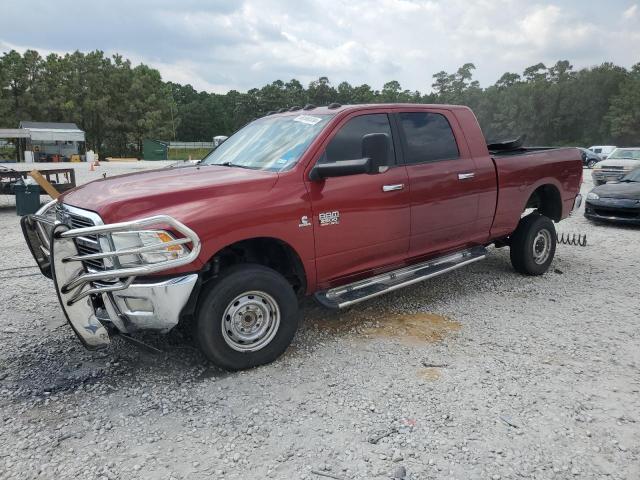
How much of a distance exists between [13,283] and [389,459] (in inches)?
212

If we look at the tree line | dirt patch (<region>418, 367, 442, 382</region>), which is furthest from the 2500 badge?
the tree line

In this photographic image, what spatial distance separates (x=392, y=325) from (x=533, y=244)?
2.56m

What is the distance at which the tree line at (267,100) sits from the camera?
5534cm

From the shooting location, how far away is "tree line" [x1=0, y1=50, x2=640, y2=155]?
182 feet

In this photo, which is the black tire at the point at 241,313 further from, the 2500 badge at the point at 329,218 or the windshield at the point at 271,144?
the windshield at the point at 271,144

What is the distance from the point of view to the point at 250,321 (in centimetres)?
363

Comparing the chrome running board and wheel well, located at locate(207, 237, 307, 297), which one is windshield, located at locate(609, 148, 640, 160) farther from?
wheel well, located at locate(207, 237, 307, 297)

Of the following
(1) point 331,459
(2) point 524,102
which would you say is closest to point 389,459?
(1) point 331,459

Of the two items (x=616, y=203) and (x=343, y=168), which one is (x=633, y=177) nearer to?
(x=616, y=203)

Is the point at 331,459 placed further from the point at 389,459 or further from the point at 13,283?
the point at 13,283

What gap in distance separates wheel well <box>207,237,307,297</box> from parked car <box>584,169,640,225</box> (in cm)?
854

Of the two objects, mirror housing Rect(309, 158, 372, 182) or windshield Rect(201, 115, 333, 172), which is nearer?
mirror housing Rect(309, 158, 372, 182)

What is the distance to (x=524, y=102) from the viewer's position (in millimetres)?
70500

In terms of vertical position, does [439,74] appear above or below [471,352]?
above
